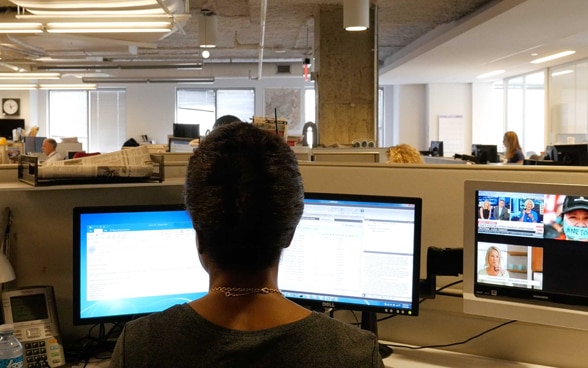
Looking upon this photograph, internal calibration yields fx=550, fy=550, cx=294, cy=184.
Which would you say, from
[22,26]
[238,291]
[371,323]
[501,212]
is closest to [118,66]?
[22,26]

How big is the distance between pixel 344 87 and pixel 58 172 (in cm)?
556

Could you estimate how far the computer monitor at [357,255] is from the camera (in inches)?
62.6

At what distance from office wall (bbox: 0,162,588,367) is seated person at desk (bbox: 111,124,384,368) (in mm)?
924

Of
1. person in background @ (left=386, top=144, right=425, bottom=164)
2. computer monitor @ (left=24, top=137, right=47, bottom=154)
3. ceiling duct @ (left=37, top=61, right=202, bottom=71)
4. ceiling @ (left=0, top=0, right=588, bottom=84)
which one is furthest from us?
ceiling duct @ (left=37, top=61, right=202, bottom=71)

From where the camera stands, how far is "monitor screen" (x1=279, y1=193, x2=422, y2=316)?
1.59m

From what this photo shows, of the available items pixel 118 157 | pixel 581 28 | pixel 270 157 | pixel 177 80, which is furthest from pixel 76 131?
pixel 270 157

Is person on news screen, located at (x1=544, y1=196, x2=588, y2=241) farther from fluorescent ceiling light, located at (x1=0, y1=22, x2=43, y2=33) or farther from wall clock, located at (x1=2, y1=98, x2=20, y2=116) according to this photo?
wall clock, located at (x1=2, y1=98, x2=20, y2=116)

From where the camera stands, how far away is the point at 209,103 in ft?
43.2

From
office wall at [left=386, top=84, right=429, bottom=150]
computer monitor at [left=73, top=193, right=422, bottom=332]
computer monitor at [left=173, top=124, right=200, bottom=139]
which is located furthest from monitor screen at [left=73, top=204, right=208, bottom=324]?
office wall at [left=386, top=84, right=429, bottom=150]

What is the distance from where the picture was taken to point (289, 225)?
895mm

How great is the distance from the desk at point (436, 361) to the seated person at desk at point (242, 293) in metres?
0.80

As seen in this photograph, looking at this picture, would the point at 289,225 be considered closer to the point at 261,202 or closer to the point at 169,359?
the point at 261,202

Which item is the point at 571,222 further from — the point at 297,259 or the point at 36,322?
the point at 36,322

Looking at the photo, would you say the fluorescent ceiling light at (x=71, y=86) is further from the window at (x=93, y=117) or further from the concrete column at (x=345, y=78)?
the concrete column at (x=345, y=78)
